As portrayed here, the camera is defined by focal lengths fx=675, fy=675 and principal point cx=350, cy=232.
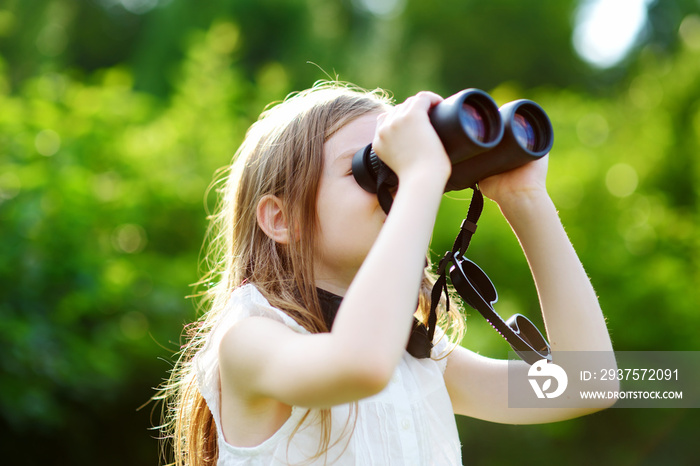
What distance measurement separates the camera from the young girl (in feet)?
3.39

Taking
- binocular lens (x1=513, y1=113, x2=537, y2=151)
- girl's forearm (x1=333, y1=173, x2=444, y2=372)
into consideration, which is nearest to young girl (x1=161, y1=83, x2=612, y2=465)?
girl's forearm (x1=333, y1=173, x2=444, y2=372)

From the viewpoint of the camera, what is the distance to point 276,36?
15.8m

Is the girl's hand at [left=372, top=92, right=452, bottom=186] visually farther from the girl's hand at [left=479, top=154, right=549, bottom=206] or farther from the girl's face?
the girl's hand at [left=479, top=154, right=549, bottom=206]

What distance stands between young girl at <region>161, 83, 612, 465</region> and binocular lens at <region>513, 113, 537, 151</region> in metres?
0.16

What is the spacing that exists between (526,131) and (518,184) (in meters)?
0.18

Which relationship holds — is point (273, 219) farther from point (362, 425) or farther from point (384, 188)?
point (362, 425)

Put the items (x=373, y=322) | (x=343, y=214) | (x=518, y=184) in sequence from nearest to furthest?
(x=373, y=322) < (x=343, y=214) < (x=518, y=184)

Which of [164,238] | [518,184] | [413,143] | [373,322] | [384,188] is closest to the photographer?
[373,322]

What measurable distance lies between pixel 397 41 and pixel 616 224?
39.0ft

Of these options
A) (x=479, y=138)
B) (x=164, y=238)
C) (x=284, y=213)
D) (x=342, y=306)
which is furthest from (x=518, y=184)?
(x=164, y=238)

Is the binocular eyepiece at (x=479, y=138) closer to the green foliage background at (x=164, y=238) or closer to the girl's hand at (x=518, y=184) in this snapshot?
the girl's hand at (x=518, y=184)

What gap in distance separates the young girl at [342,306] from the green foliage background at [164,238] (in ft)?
5.53

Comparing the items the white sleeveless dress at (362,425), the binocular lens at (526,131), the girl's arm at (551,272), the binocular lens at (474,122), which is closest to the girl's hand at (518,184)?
the girl's arm at (551,272)

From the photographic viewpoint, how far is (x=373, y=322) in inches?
39.5
